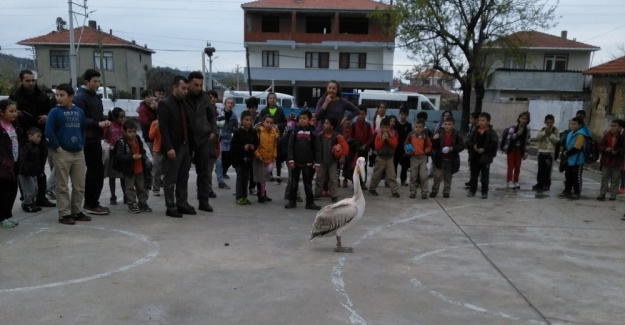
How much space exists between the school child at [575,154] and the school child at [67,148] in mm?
8630

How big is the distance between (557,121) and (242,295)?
74.8 feet

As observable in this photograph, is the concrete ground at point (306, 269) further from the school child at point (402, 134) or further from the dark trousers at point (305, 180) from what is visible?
the school child at point (402, 134)

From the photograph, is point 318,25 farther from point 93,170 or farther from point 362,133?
point 93,170

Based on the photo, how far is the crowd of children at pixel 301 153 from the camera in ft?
21.4

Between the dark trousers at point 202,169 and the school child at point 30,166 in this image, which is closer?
the school child at point 30,166

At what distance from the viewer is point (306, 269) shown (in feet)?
17.1

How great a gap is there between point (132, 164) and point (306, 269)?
363 cm

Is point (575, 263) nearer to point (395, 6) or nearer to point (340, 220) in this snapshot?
point (340, 220)

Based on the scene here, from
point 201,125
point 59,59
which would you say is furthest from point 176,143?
point 59,59

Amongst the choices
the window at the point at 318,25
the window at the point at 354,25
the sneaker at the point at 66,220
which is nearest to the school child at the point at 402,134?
the sneaker at the point at 66,220

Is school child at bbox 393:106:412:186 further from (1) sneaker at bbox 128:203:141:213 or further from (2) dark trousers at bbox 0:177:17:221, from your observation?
(2) dark trousers at bbox 0:177:17:221

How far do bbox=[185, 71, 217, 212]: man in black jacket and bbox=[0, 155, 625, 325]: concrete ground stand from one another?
0.51 metres

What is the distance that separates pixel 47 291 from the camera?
441 centimetres

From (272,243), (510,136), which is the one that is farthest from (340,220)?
(510,136)
